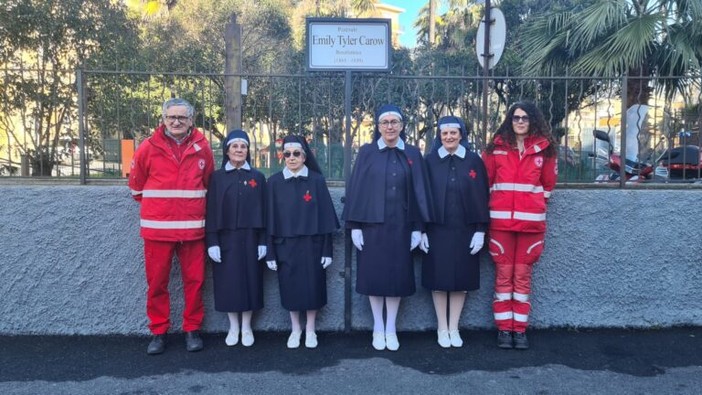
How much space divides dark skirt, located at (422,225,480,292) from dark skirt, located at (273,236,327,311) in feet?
2.90

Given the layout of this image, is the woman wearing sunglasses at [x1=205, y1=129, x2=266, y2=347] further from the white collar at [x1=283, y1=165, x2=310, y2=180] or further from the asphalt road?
the asphalt road

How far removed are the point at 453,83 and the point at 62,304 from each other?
12.5 feet

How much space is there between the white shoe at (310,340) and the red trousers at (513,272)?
145 centimetres

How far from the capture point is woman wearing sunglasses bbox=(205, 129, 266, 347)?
4.26m

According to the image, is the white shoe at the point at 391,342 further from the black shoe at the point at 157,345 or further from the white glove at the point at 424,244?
the black shoe at the point at 157,345

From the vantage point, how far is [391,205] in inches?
167

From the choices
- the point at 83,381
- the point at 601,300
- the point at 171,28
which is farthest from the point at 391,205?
the point at 171,28

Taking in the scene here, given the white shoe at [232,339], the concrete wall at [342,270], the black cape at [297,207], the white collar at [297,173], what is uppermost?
the white collar at [297,173]

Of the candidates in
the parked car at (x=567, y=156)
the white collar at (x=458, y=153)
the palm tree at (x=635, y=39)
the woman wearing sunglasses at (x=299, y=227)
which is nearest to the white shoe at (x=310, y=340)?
the woman wearing sunglasses at (x=299, y=227)

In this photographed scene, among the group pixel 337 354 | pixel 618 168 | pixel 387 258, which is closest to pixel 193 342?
pixel 337 354

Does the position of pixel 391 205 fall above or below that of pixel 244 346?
above

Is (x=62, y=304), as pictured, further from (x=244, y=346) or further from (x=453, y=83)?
(x=453, y=83)

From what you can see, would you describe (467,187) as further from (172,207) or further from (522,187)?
(172,207)

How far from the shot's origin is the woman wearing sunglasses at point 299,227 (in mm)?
4277
